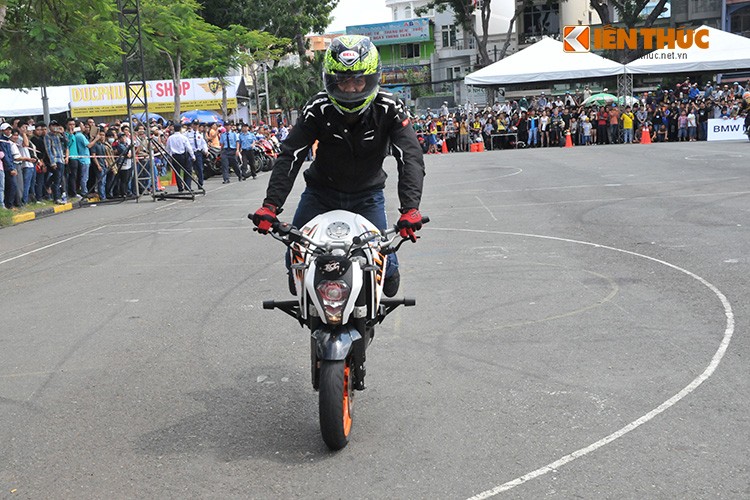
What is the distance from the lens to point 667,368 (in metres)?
5.86

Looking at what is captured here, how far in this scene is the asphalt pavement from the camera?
4371mm

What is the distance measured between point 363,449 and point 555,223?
8.88m

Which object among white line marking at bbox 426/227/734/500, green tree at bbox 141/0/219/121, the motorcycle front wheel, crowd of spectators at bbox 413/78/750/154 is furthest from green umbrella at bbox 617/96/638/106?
the motorcycle front wheel

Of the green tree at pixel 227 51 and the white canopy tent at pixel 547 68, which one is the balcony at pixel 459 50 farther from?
the white canopy tent at pixel 547 68

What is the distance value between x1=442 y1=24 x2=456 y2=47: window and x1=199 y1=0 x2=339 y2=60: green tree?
100ft

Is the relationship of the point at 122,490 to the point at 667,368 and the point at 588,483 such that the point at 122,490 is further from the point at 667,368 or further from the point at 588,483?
the point at 667,368

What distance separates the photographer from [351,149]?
5.34 meters

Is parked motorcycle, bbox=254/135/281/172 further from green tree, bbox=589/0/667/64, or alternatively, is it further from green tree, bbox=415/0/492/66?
green tree, bbox=415/0/492/66

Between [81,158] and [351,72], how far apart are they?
17.9 m

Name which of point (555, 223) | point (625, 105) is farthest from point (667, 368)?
point (625, 105)

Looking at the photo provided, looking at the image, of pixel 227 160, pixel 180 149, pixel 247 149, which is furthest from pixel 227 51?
pixel 180 149

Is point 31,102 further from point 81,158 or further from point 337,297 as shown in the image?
point 337,297

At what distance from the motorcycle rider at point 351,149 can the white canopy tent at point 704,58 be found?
34287mm

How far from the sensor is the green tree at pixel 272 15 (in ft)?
192
